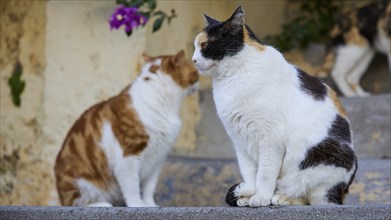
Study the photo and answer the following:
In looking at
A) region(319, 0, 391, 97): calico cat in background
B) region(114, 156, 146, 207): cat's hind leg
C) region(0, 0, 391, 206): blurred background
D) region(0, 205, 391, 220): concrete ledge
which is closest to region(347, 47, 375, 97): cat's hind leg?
region(319, 0, 391, 97): calico cat in background

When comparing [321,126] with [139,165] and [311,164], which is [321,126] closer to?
[311,164]

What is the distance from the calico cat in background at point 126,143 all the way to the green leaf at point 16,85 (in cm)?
110

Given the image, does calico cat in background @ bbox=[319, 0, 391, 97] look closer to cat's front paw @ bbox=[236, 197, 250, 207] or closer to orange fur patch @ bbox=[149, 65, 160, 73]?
orange fur patch @ bbox=[149, 65, 160, 73]

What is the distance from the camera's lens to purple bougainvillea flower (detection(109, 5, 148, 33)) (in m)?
5.37

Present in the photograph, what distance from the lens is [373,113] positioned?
5.98 metres

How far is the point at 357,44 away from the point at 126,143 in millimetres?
2717

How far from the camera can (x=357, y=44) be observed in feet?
22.2

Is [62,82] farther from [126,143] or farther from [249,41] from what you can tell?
[249,41]

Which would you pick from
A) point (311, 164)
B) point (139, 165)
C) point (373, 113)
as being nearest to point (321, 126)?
point (311, 164)

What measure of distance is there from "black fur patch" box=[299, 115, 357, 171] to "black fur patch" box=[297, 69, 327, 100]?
0.12m

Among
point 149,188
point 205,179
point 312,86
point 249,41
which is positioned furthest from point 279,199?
point 205,179

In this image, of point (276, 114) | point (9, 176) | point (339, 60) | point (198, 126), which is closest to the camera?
point (276, 114)

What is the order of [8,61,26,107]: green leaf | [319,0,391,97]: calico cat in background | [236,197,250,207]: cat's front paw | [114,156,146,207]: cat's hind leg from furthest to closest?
[319,0,391,97]: calico cat in background → [8,61,26,107]: green leaf → [114,156,146,207]: cat's hind leg → [236,197,250,207]: cat's front paw

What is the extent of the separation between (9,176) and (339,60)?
2772mm
